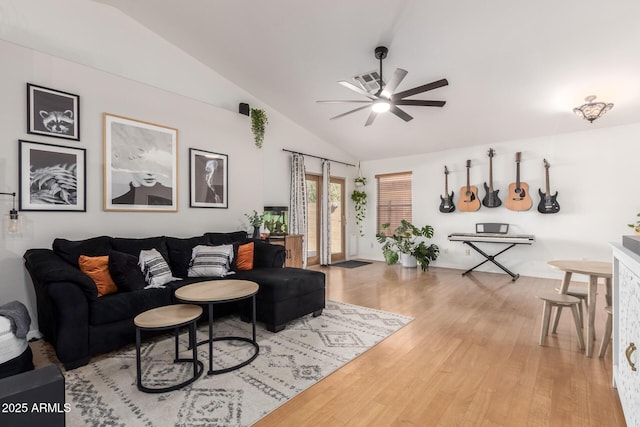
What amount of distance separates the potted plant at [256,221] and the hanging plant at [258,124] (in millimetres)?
1134

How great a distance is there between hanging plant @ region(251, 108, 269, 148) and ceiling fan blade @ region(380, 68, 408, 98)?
237cm

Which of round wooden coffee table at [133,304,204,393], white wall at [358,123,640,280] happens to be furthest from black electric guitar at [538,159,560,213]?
round wooden coffee table at [133,304,204,393]

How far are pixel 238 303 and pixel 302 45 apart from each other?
3.12 m

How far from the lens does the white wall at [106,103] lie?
2.87 metres

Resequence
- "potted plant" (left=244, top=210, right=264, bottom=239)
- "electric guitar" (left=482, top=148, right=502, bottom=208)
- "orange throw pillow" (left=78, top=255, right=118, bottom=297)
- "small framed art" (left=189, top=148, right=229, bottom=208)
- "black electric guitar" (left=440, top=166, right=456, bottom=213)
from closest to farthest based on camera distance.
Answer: "orange throw pillow" (left=78, top=255, right=118, bottom=297) → "small framed art" (left=189, top=148, right=229, bottom=208) → "potted plant" (left=244, top=210, right=264, bottom=239) → "electric guitar" (left=482, top=148, right=502, bottom=208) → "black electric guitar" (left=440, top=166, right=456, bottom=213)

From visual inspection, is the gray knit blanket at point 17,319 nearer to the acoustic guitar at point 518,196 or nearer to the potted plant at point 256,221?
the potted plant at point 256,221

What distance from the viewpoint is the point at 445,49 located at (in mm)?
3508

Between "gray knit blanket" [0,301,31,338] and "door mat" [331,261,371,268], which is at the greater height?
"gray knit blanket" [0,301,31,338]

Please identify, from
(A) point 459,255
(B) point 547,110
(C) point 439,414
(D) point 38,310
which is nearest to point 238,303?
(D) point 38,310

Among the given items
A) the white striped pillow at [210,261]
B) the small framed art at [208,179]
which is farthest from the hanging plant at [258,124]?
the white striped pillow at [210,261]

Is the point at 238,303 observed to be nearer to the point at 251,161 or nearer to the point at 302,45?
the point at 251,161

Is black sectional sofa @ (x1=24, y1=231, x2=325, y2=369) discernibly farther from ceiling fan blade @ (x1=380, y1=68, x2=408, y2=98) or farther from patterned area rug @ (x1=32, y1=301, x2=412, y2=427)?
ceiling fan blade @ (x1=380, y1=68, x2=408, y2=98)

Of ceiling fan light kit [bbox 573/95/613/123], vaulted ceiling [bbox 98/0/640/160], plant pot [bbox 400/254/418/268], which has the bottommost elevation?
plant pot [bbox 400/254/418/268]

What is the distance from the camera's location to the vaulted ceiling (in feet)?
9.79
